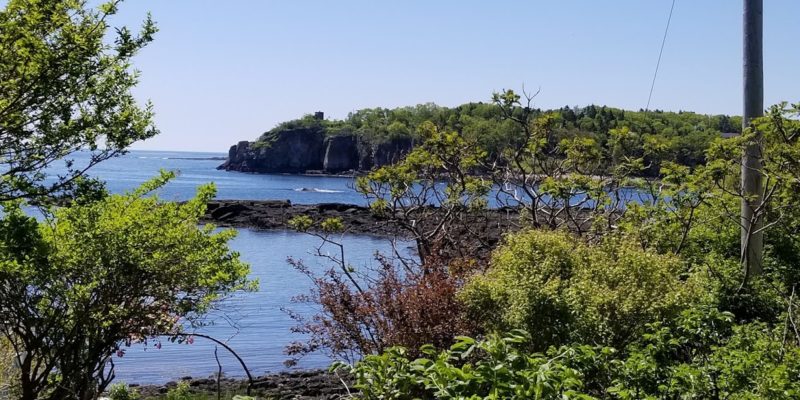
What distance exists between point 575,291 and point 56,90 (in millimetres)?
4955

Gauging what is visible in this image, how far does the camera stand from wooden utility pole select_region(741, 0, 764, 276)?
9.20 m

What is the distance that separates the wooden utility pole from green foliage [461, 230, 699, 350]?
1.43 metres

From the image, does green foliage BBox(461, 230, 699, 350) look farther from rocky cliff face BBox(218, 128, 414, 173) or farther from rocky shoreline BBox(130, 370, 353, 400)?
rocky cliff face BBox(218, 128, 414, 173)

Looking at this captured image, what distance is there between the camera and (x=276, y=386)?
56.2 ft

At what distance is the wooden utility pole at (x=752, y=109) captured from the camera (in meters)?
9.20

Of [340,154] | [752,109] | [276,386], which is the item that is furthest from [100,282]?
[340,154]

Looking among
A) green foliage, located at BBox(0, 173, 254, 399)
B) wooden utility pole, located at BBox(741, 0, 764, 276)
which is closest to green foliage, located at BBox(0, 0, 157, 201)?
green foliage, located at BBox(0, 173, 254, 399)

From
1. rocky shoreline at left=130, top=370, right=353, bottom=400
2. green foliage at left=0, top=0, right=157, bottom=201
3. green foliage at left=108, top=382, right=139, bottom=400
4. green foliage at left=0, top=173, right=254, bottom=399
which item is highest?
green foliage at left=0, top=0, right=157, bottom=201

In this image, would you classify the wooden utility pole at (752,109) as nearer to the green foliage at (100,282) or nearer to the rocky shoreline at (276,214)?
the green foliage at (100,282)

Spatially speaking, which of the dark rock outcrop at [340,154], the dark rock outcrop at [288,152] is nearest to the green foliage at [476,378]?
the dark rock outcrop at [340,154]

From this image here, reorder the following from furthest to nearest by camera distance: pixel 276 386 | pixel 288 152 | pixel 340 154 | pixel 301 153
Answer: pixel 288 152, pixel 301 153, pixel 340 154, pixel 276 386

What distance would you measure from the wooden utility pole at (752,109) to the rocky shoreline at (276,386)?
8.75 meters

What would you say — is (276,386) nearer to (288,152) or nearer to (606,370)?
(606,370)

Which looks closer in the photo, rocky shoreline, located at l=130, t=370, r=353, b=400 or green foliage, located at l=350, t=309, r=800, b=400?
green foliage, located at l=350, t=309, r=800, b=400
